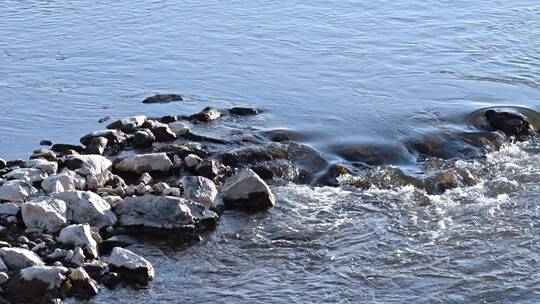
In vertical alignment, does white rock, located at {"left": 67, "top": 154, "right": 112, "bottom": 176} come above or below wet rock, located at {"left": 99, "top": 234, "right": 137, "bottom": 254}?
above

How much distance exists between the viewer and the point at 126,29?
1997 cm

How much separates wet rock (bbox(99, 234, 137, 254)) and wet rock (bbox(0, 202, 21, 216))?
45.6 inches

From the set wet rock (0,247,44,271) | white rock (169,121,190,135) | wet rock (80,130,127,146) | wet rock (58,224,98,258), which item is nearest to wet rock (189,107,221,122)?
white rock (169,121,190,135)

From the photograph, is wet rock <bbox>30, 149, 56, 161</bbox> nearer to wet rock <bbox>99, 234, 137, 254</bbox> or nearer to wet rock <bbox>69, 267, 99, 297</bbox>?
wet rock <bbox>99, 234, 137, 254</bbox>

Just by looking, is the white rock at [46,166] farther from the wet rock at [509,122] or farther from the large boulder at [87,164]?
the wet rock at [509,122]

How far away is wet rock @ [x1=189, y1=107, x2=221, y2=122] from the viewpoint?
1421 cm

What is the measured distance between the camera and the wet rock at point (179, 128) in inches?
533

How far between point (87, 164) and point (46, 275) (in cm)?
301

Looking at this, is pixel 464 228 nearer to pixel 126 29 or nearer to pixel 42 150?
pixel 42 150

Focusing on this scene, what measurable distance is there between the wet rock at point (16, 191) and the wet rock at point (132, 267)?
1.91m

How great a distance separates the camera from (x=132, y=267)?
940cm

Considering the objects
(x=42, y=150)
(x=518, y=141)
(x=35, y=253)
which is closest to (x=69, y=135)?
(x=42, y=150)

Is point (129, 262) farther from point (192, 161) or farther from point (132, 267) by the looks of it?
point (192, 161)

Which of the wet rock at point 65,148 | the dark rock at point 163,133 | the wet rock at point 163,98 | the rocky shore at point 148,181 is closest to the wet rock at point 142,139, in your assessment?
the rocky shore at point 148,181
